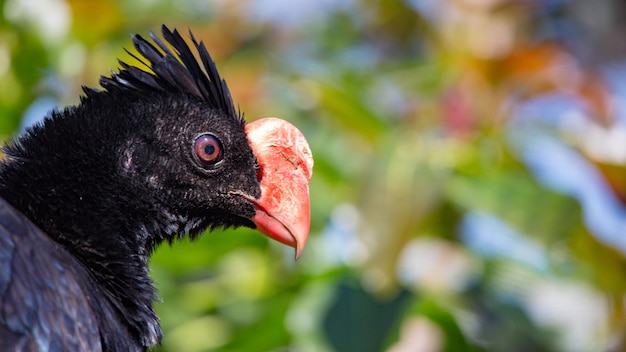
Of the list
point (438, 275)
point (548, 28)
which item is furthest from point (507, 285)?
point (548, 28)

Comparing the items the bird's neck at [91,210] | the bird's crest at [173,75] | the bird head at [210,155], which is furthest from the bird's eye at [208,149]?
the bird's neck at [91,210]

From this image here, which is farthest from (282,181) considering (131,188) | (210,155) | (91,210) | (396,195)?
(396,195)

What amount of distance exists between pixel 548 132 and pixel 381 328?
1387 mm

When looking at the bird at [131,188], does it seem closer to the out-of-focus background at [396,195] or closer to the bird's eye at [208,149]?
the bird's eye at [208,149]

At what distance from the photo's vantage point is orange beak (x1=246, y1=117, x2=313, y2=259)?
312 centimetres

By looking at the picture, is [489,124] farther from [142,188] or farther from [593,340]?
[142,188]

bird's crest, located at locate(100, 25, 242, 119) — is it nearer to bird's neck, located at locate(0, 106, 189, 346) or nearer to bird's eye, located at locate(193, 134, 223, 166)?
bird's eye, located at locate(193, 134, 223, 166)

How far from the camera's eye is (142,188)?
306 cm

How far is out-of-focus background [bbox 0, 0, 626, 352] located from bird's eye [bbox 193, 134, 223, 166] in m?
1.37

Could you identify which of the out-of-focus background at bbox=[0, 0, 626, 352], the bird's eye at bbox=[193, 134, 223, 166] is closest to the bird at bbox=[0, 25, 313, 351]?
the bird's eye at bbox=[193, 134, 223, 166]

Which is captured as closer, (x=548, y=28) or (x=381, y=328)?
(x=381, y=328)

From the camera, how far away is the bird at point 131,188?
2707mm

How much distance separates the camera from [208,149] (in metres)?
3.16

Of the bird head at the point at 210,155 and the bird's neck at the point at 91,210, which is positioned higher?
the bird head at the point at 210,155
